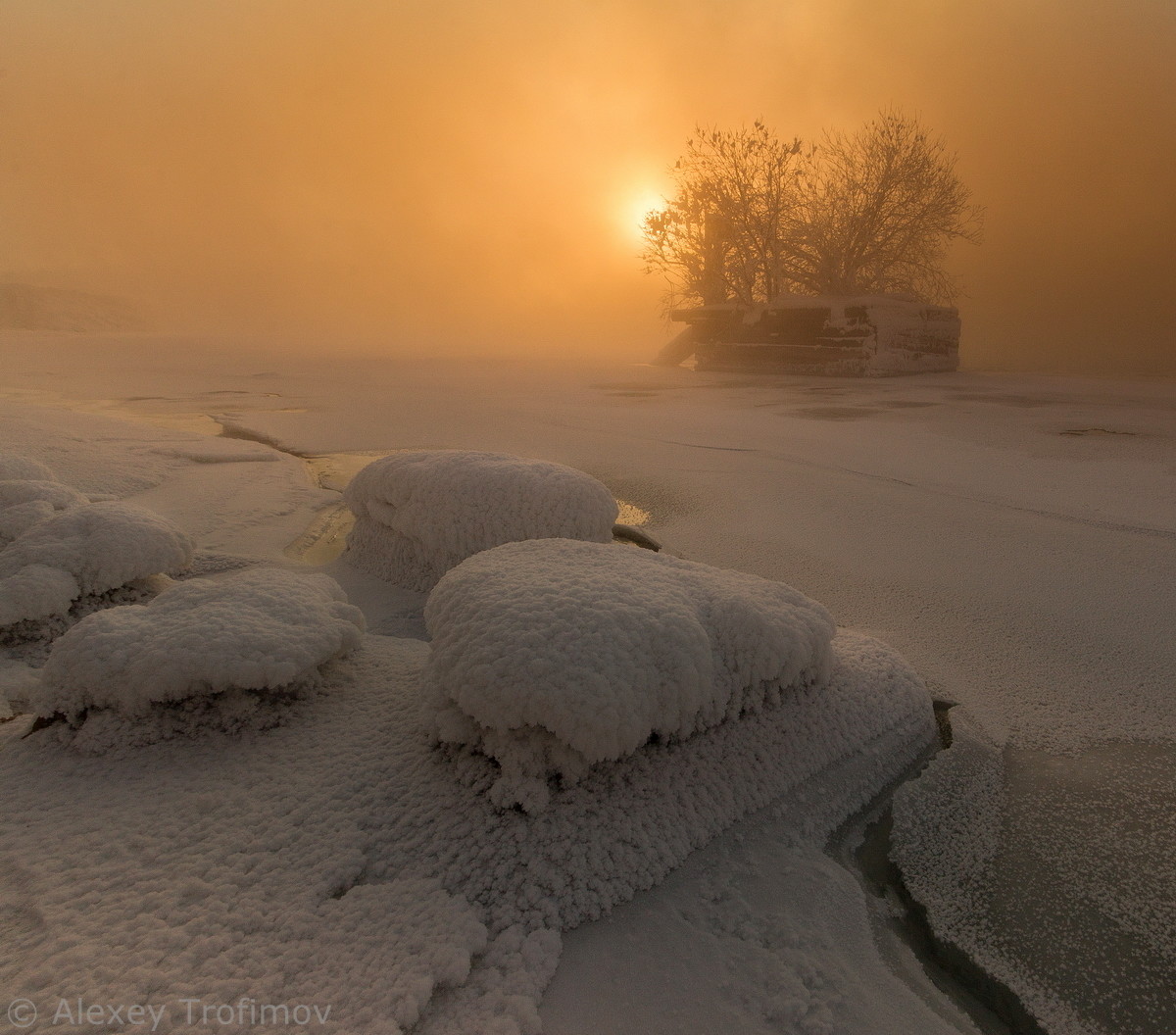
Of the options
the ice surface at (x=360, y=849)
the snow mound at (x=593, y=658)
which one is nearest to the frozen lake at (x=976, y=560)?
the ice surface at (x=360, y=849)

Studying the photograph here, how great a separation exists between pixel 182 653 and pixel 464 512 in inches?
33.2

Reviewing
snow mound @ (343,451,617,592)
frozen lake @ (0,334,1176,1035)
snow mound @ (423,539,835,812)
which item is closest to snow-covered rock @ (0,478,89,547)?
frozen lake @ (0,334,1176,1035)

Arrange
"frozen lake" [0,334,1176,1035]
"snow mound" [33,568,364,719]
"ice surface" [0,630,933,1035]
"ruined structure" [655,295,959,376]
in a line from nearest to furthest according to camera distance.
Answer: "ice surface" [0,630,933,1035] → "frozen lake" [0,334,1176,1035] → "snow mound" [33,568,364,719] → "ruined structure" [655,295,959,376]

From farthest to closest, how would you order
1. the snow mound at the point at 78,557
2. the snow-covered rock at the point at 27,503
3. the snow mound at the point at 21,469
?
the snow mound at the point at 21,469
the snow-covered rock at the point at 27,503
the snow mound at the point at 78,557

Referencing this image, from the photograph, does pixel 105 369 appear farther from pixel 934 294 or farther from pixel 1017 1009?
pixel 934 294

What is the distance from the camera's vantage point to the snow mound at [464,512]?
→ 1.79m

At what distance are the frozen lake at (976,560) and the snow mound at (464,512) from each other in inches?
12.9

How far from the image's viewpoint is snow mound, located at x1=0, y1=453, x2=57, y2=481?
1936mm

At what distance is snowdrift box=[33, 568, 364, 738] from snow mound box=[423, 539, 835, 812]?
240 millimetres

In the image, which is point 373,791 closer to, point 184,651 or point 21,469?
point 184,651

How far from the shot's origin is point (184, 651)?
1059mm

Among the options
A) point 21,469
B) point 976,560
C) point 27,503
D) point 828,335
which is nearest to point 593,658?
point 976,560

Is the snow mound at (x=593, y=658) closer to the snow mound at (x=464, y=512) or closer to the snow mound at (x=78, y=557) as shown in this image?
the snow mound at (x=464, y=512)

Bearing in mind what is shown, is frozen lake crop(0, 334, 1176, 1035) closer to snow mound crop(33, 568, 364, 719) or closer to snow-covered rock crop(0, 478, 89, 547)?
snow-covered rock crop(0, 478, 89, 547)
